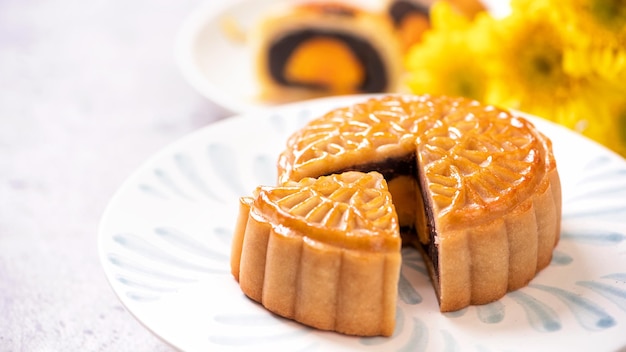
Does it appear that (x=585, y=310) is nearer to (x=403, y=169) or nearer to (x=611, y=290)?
(x=611, y=290)

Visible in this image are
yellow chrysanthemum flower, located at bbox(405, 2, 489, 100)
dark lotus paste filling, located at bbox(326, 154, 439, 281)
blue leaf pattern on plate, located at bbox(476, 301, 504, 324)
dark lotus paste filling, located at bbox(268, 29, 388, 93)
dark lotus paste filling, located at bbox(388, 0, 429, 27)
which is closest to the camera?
blue leaf pattern on plate, located at bbox(476, 301, 504, 324)

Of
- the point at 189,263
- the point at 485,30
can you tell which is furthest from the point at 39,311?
the point at 485,30

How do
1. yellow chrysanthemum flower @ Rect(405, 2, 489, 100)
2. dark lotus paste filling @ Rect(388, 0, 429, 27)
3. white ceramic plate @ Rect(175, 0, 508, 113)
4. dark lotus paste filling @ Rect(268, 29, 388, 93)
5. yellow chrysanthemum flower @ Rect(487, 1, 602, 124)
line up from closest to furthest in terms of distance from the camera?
yellow chrysanthemum flower @ Rect(487, 1, 602, 124), yellow chrysanthemum flower @ Rect(405, 2, 489, 100), white ceramic plate @ Rect(175, 0, 508, 113), dark lotus paste filling @ Rect(268, 29, 388, 93), dark lotus paste filling @ Rect(388, 0, 429, 27)

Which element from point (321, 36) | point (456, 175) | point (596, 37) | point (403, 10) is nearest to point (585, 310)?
point (456, 175)

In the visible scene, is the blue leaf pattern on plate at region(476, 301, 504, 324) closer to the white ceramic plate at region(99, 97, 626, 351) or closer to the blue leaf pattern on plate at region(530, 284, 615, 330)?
the white ceramic plate at region(99, 97, 626, 351)

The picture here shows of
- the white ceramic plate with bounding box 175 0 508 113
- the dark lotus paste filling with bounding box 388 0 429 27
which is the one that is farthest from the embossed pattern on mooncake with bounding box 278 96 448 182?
the dark lotus paste filling with bounding box 388 0 429 27
